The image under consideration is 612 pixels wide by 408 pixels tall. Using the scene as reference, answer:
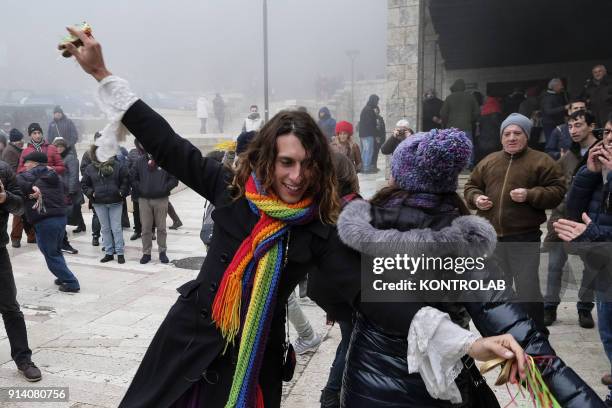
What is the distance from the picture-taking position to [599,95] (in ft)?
26.6

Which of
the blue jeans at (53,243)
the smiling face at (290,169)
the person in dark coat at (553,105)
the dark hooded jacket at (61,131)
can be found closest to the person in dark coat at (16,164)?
the blue jeans at (53,243)

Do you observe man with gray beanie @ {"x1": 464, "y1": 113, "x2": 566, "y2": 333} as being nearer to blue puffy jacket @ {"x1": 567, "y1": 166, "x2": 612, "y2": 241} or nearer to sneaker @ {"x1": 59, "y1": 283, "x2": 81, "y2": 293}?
blue puffy jacket @ {"x1": 567, "y1": 166, "x2": 612, "y2": 241}

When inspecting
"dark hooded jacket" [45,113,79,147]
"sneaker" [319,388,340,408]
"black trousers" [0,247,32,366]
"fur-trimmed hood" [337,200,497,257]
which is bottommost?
"sneaker" [319,388,340,408]

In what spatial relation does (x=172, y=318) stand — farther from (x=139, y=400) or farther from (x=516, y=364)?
(x=516, y=364)

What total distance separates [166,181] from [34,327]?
3012mm

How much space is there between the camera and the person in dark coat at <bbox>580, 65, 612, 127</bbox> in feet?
26.3

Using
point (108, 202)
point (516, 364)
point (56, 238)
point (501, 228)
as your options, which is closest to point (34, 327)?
point (56, 238)

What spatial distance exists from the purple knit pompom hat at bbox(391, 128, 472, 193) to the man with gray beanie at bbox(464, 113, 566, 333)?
8.10ft

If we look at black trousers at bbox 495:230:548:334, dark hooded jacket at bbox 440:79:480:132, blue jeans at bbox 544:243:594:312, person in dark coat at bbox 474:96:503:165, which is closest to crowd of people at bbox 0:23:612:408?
black trousers at bbox 495:230:548:334

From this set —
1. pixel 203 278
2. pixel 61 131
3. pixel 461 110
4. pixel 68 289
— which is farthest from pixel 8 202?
pixel 61 131

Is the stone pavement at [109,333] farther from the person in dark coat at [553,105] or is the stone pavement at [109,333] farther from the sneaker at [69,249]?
the person in dark coat at [553,105]

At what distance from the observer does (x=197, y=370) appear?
→ 1.92 meters

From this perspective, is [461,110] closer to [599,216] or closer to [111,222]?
[599,216]

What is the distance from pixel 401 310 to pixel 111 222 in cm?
654
